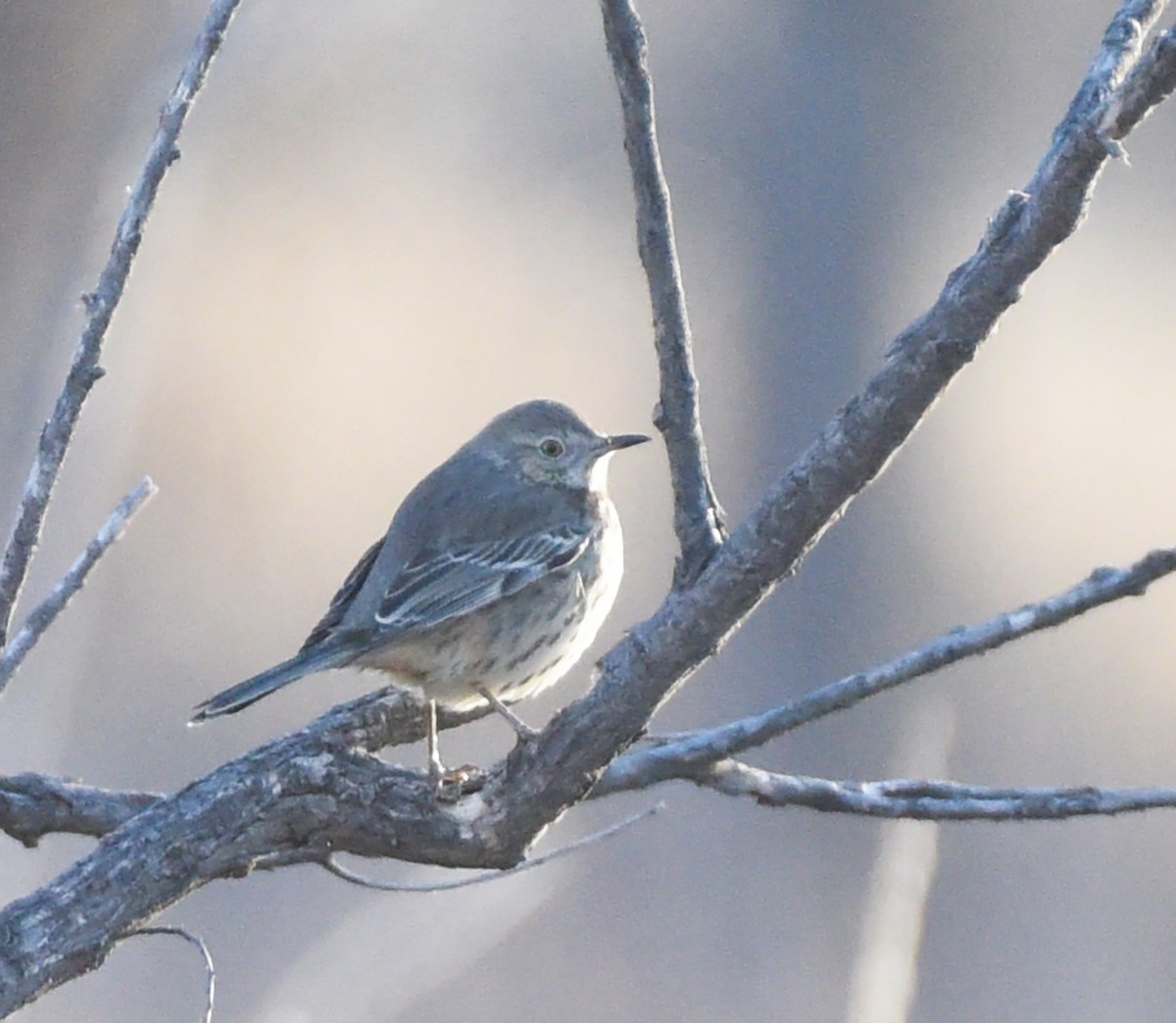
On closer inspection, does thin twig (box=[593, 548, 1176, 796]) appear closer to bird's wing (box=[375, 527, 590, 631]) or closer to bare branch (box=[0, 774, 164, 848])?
bare branch (box=[0, 774, 164, 848])

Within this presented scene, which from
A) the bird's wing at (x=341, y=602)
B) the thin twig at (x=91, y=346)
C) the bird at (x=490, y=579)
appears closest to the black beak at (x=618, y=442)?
the bird at (x=490, y=579)

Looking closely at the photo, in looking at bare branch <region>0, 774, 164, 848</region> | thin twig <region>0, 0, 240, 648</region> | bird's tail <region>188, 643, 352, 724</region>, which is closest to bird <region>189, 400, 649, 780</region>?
bird's tail <region>188, 643, 352, 724</region>

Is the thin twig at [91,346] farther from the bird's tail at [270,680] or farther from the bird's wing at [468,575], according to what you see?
the bird's wing at [468,575]

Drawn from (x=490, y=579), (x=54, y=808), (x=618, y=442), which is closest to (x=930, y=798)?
(x=54, y=808)

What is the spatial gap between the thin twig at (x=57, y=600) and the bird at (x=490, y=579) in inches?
38.1

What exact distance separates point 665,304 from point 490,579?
1938 mm

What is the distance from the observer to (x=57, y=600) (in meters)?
2.71

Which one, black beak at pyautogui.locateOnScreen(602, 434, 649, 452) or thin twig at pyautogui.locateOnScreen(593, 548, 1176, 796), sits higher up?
black beak at pyautogui.locateOnScreen(602, 434, 649, 452)

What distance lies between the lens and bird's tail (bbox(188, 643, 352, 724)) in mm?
3707

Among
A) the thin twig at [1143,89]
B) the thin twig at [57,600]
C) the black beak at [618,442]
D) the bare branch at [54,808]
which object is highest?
the black beak at [618,442]

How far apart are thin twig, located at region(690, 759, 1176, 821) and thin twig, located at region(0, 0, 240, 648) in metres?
1.13

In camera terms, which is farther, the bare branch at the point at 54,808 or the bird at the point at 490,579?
the bird at the point at 490,579

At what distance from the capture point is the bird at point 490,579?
4.30 metres

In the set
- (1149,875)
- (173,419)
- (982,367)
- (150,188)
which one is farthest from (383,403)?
(150,188)
